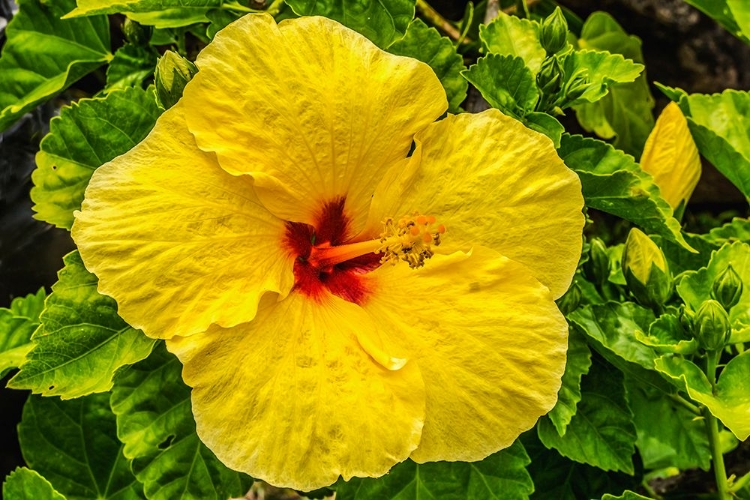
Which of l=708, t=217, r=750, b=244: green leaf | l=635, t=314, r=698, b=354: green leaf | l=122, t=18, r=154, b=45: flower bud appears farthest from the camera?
l=708, t=217, r=750, b=244: green leaf

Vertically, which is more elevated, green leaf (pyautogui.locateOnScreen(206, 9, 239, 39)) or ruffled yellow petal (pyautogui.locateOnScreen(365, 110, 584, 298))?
green leaf (pyautogui.locateOnScreen(206, 9, 239, 39))

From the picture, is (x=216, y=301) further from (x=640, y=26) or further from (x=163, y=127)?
(x=640, y=26)

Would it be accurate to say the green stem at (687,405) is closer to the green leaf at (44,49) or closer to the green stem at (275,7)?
the green stem at (275,7)

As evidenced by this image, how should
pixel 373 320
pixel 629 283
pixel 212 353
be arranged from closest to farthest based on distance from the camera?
pixel 212 353
pixel 373 320
pixel 629 283

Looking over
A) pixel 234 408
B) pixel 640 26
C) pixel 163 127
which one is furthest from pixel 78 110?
pixel 640 26

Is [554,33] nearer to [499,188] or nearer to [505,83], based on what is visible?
[505,83]

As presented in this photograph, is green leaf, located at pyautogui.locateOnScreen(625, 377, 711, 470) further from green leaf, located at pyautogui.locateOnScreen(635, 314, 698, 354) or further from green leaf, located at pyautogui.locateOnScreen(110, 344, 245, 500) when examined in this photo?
green leaf, located at pyautogui.locateOnScreen(110, 344, 245, 500)

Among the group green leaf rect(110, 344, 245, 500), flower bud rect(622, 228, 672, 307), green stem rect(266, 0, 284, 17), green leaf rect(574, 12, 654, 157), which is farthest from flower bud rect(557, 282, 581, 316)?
green leaf rect(574, 12, 654, 157)

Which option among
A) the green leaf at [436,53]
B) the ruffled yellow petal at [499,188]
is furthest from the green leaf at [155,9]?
the ruffled yellow petal at [499,188]
